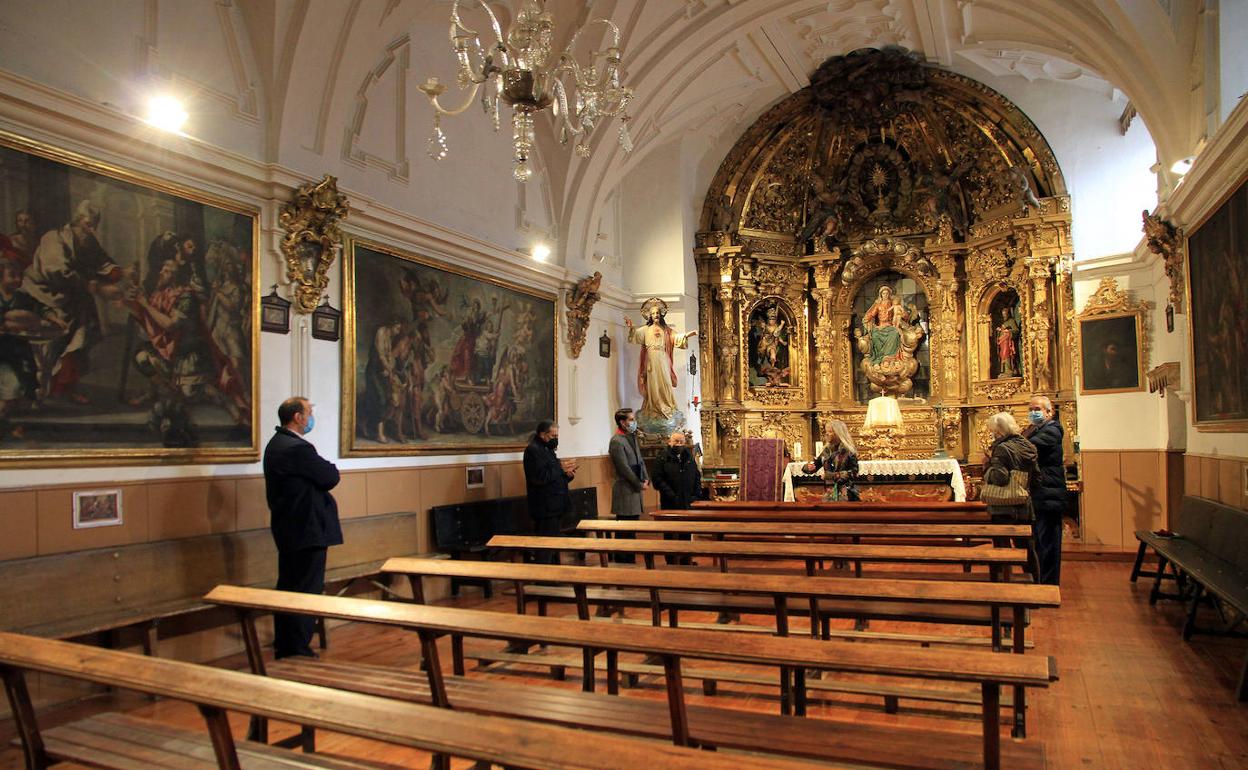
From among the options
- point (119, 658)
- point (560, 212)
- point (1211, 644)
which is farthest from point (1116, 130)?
point (119, 658)

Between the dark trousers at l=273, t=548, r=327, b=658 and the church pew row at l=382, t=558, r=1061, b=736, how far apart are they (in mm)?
1112

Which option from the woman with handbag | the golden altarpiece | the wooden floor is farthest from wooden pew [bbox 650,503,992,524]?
the golden altarpiece

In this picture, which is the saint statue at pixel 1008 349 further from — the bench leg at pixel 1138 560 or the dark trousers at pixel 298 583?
the dark trousers at pixel 298 583

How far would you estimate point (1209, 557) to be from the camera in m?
6.29

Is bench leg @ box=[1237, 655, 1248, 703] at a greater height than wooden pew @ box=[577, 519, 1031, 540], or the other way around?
wooden pew @ box=[577, 519, 1031, 540]

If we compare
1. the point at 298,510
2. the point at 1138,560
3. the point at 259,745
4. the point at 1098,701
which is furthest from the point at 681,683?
the point at 1138,560

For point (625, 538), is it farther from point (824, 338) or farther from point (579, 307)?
point (824, 338)

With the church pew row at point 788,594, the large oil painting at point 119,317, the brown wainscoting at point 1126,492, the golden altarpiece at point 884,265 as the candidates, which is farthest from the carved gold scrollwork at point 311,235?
the brown wainscoting at point 1126,492

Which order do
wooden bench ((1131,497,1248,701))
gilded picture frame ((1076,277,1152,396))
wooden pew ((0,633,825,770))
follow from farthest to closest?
gilded picture frame ((1076,277,1152,396)) → wooden bench ((1131,497,1248,701)) → wooden pew ((0,633,825,770))

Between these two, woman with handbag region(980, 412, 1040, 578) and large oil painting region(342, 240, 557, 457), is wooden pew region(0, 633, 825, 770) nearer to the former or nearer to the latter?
large oil painting region(342, 240, 557, 457)

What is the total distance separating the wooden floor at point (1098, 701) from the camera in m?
3.88

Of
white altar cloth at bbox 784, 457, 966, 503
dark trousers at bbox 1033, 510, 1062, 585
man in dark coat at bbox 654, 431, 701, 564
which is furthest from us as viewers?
white altar cloth at bbox 784, 457, 966, 503

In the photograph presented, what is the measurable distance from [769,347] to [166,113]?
1064cm

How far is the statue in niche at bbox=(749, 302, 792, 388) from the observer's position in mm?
14867
